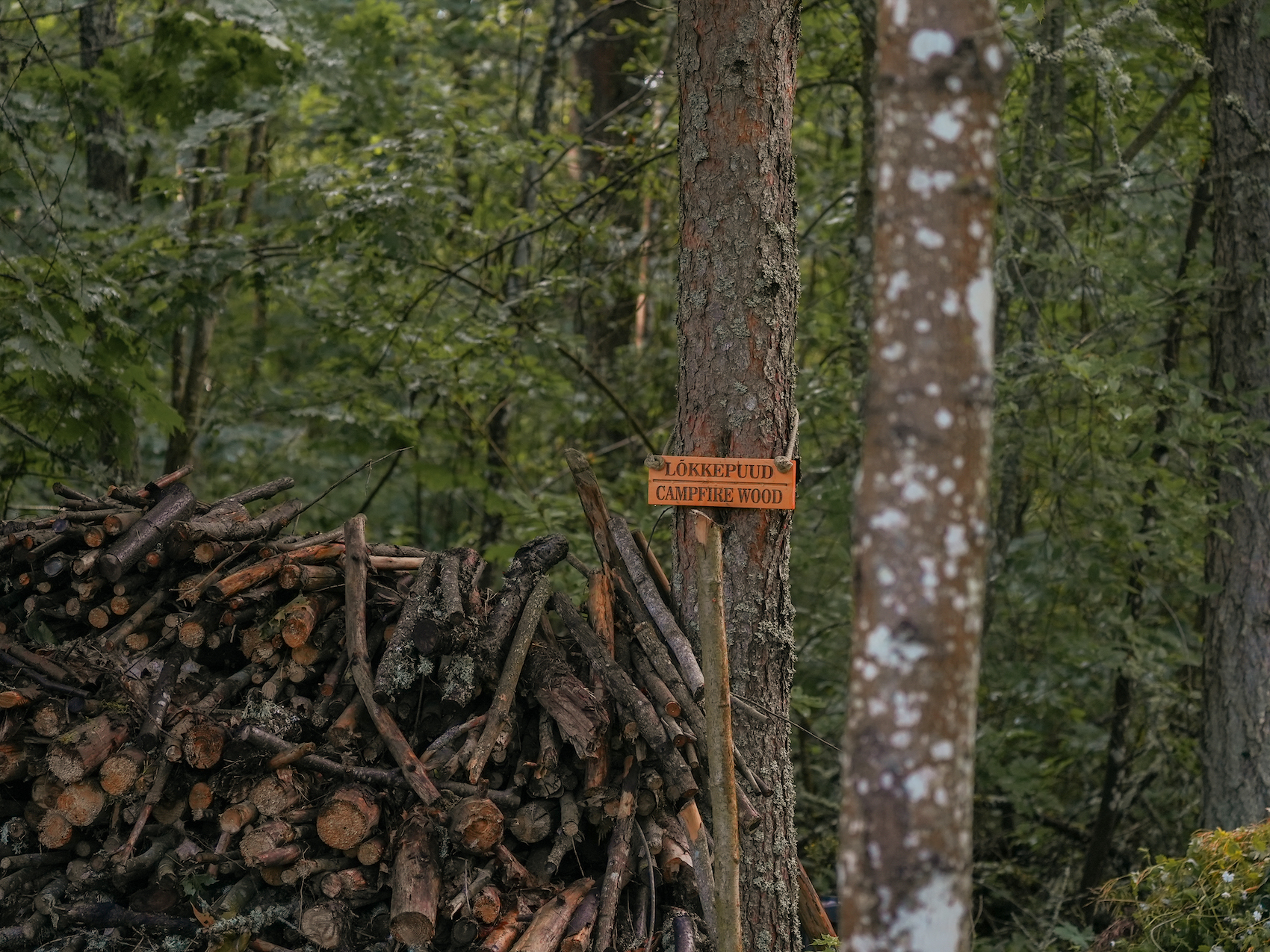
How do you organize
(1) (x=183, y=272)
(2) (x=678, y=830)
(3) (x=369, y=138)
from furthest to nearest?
1. (3) (x=369, y=138)
2. (1) (x=183, y=272)
3. (2) (x=678, y=830)

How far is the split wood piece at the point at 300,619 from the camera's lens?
3711 mm

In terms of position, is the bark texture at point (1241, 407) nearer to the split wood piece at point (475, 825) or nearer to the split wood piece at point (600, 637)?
the split wood piece at point (600, 637)

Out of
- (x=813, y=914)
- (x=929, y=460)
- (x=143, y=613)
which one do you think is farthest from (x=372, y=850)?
(x=929, y=460)

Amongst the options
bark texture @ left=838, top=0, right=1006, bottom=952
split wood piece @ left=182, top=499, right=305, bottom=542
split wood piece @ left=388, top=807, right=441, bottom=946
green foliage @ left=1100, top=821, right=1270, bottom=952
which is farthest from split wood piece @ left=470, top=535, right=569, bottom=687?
green foliage @ left=1100, top=821, right=1270, bottom=952

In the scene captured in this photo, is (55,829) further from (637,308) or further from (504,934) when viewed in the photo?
Answer: (637,308)

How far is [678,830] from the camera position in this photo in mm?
3602

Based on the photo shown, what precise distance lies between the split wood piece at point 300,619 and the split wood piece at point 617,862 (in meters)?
1.21

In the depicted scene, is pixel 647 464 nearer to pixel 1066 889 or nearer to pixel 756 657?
pixel 756 657

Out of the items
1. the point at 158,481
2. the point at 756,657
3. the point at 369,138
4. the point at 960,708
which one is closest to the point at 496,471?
the point at 369,138

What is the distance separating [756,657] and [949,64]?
237 centimetres

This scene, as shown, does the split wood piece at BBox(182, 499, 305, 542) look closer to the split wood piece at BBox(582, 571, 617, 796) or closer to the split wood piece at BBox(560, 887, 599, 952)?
the split wood piece at BBox(582, 571, 617, 796)

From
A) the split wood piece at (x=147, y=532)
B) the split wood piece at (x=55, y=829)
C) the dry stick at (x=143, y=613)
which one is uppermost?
the split wood piece at (x=147, y=532)

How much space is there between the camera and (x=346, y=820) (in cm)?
329

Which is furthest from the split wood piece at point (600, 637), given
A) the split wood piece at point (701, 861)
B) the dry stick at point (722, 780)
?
the dry stick at point (722, 780)
